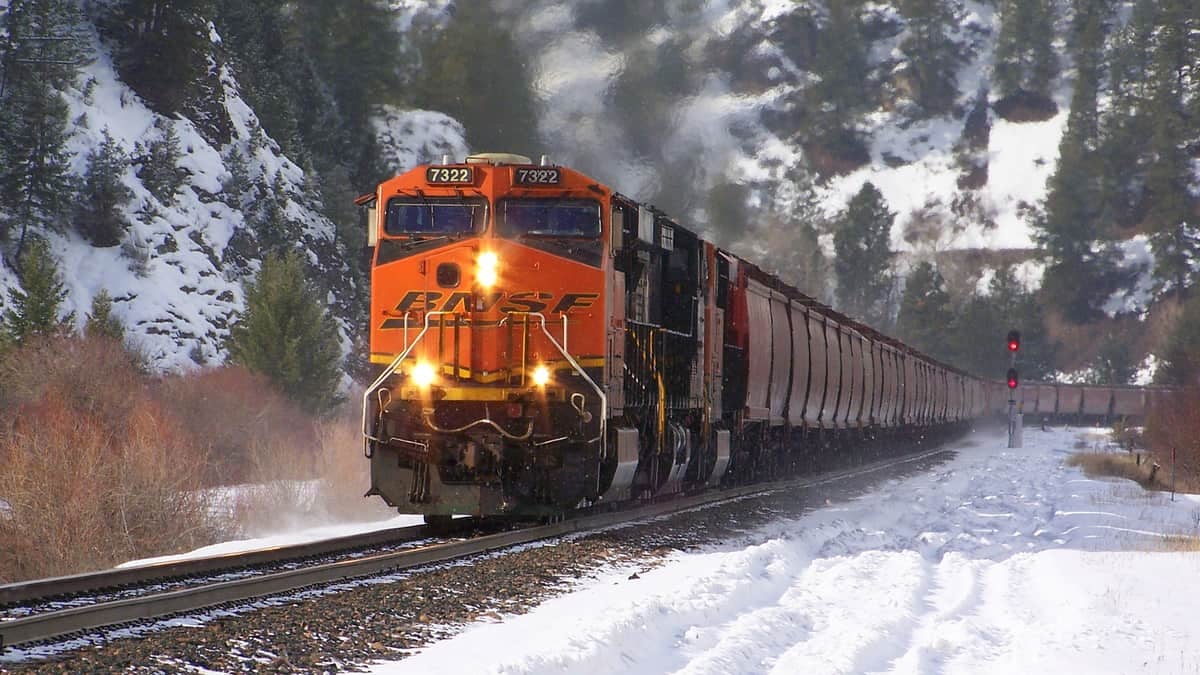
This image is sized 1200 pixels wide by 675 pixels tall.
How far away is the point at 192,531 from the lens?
2186 cm

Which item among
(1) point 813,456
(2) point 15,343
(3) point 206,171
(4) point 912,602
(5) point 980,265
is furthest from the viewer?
(5) point 980,265

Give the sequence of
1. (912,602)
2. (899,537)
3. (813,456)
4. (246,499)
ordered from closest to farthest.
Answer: (912,602) < (899,537) < (246,499) < (813,456)

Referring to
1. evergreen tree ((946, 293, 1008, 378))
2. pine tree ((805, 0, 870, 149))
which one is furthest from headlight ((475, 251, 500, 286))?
pine tree ((805, 0, 870, 149))

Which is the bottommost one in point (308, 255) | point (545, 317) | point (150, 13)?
point (545, 317)

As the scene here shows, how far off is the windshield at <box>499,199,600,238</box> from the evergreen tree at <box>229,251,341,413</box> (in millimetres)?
29055

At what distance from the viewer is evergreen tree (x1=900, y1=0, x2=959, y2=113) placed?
590 ft

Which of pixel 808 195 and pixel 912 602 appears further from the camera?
pixel 808 195

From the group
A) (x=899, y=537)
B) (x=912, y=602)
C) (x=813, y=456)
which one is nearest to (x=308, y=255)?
(x=813, y=456)

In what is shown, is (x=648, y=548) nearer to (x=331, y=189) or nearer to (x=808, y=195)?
(x=331, y=189)

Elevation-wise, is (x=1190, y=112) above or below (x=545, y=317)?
above

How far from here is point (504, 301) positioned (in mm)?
15211

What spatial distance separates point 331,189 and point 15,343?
27546 mm

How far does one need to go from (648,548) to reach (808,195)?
15377 centimetres

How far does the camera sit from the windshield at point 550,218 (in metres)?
15.5
